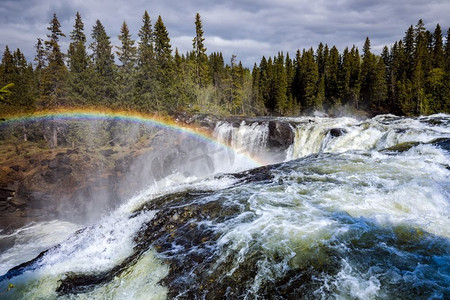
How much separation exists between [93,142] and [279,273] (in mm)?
28627

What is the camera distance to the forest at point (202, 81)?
1174 inches

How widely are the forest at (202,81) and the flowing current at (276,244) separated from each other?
1082 cm

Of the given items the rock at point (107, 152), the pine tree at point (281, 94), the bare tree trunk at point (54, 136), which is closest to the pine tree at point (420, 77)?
the pine tree at point (281, 94)

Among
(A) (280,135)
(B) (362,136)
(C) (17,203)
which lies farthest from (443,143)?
(C) (17,203)

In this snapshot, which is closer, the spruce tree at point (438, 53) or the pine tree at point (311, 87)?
the spruce tree at point (438, 53)

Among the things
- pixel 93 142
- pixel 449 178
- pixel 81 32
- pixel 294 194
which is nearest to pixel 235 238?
pixel 294 194

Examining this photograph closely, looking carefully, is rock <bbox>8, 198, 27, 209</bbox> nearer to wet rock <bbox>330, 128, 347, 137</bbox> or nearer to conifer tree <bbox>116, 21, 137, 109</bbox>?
conifer tree <bbox>116, 21, 137, 109</bbox>

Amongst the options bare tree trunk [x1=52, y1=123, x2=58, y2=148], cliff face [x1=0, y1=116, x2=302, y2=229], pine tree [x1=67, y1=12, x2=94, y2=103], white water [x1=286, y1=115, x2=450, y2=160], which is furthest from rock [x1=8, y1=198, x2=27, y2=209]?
white water [x1=286, y1=115, x2=450, y2=160]

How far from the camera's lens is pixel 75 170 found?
22.3m

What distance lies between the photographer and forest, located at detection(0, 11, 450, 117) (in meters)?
29.8

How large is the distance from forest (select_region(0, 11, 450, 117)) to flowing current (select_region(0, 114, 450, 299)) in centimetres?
1082

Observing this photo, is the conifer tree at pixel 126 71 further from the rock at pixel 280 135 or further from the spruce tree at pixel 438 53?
the spruce tree at pixel 438 53

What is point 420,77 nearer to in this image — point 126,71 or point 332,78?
point 332,78

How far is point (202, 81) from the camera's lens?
143ft
